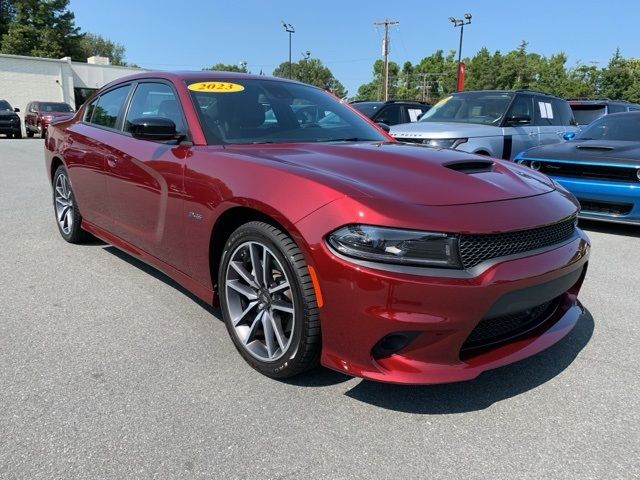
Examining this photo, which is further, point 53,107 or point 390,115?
point 53,107

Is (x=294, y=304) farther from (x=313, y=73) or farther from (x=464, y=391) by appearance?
(x=313, y=73)

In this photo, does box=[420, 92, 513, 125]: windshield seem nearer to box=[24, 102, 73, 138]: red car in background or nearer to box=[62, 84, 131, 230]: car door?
box=[62, 84, 131, 230]: car door

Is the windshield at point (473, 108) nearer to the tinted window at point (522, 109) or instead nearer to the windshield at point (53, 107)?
the tinted window at point (522, 109)

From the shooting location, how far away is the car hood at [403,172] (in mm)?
2283

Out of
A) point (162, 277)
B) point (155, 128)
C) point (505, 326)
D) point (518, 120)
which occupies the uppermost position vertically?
point (518, 120)

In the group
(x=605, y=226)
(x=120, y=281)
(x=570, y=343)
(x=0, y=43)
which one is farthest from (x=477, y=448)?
(x=0, y=43)

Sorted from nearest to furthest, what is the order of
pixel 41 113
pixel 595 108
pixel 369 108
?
pixel 369 108 < pixel 595 108 < pixel 41 113

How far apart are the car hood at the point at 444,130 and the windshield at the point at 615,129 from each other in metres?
1.23

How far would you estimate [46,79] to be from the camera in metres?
Answer: 36.9

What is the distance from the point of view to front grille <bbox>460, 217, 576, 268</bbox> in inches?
83.8

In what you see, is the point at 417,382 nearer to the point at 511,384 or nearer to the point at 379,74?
the point at 511,384

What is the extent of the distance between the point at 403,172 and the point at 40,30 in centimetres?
5817

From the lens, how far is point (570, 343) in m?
3.04

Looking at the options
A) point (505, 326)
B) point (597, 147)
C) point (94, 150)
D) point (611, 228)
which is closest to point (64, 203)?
point (94, 150)
